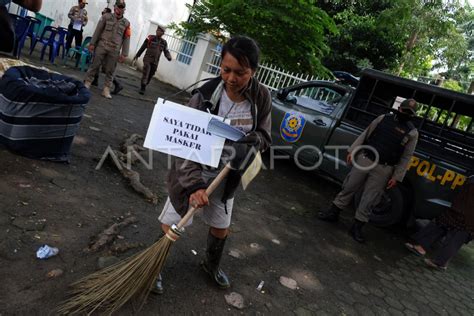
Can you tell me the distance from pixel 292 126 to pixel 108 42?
3812mm

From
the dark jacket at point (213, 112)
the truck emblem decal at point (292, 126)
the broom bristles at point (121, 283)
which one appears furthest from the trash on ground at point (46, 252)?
the truck emblem decal at point (292, 126)

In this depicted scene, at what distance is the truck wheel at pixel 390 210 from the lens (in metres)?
5.43

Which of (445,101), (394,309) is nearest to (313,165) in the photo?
(445,101)

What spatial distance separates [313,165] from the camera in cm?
642

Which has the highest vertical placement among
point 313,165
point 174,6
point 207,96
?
point 174,6

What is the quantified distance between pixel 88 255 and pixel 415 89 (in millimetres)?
4920

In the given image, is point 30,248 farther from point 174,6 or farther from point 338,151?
point 174,6

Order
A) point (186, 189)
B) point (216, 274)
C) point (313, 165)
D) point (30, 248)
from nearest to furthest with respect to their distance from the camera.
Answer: point (186, 189)
point (30, 248)
point (216, 274)
point (313, 165)

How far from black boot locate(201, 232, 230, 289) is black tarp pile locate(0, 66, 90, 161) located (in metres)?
2.09

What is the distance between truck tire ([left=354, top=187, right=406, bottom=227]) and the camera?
5.42 meters

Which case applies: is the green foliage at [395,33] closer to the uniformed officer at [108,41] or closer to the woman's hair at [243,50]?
the uniformed officer at [108,41]

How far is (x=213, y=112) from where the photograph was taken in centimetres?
236

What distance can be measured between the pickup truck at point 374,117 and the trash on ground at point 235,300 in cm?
339

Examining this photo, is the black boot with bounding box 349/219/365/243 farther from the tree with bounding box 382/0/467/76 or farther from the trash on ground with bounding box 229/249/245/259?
the tree with bounding box 382/0/467/76
